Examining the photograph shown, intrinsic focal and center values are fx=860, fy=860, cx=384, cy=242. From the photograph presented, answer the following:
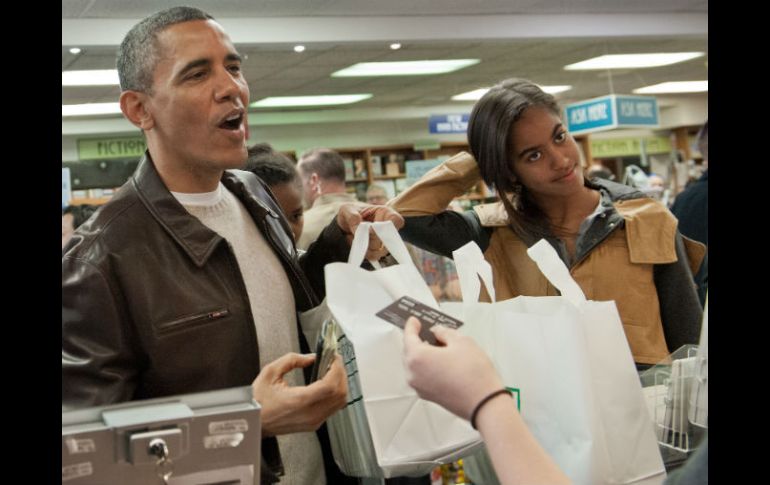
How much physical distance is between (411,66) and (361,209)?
735 centimetres

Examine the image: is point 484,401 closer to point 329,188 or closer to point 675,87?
point 329,188

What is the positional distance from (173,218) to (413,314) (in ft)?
1.57

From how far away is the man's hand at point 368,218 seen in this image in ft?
5.69

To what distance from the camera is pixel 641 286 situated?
206cm

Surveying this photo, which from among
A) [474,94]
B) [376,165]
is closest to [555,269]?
[474,94]

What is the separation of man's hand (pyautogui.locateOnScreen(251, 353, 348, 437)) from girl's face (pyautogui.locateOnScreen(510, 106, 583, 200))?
3.25 ft

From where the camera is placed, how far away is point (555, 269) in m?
1.58

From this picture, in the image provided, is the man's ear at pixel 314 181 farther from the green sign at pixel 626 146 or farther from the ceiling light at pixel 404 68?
the green sign at pixel 626 146

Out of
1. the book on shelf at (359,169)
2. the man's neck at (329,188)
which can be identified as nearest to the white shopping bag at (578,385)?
the man's neck at (329,188)

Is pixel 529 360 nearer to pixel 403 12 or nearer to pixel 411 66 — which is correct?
pixel 403 12

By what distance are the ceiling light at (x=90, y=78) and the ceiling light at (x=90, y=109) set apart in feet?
4.70
